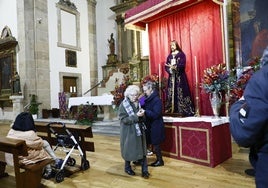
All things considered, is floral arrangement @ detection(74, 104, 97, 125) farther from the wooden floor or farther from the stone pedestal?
the wooden floor

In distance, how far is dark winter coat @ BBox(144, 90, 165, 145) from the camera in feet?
13.1

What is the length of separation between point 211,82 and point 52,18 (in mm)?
9601

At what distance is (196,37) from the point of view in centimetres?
528

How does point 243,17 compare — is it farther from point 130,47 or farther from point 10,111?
point 10,111

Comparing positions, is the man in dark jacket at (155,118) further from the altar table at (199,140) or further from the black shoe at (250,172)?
the black shoe at (250,172)

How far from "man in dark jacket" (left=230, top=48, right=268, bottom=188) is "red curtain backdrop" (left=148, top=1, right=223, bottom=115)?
391 centimetres

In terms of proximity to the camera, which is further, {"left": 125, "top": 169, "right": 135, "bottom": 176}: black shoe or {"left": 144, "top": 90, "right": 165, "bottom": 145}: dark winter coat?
{"left": 144, "top": 90, "right": 165, "bottom": 145}: dark winter coat

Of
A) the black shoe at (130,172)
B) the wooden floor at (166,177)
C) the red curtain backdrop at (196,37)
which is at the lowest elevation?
the wooden floor at (166,177)

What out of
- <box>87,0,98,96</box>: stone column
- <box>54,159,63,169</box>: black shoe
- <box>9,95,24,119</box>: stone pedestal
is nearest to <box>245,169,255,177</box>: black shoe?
<box>54,159,63,169</box>: black shoe

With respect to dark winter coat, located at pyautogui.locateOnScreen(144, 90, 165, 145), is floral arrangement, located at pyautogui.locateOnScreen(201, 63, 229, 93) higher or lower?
higher

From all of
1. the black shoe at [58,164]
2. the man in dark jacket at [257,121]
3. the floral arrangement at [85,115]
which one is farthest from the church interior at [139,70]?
the man in dark jacket at [257,121]

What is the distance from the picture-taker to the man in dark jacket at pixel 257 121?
116 cm

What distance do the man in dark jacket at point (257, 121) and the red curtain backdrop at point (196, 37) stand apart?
3914 mm

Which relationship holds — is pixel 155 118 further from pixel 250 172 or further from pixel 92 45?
pixel 92 45
